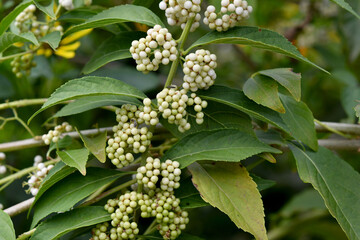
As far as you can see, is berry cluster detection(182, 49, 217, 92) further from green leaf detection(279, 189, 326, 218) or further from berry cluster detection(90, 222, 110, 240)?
green leaf detection(279, 189, 326, 218)

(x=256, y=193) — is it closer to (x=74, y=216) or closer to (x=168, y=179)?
(x=168, y=179)

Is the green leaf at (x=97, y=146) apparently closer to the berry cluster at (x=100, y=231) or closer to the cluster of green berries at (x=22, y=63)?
the berry cluster at (x=100, y=231)

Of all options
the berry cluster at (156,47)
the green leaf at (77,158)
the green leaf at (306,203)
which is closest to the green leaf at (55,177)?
the green leaf at (77,158)

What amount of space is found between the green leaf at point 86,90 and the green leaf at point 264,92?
0.71 ft

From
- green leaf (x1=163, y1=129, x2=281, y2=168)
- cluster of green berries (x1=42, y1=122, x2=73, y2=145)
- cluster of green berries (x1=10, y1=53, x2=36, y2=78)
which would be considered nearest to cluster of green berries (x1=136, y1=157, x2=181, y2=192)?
green leaf (x1=163, y1=129, x2=281, y2=168)

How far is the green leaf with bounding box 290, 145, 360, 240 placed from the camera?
2.68ft

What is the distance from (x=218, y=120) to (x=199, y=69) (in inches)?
6.2

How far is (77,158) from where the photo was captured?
2.54 feet

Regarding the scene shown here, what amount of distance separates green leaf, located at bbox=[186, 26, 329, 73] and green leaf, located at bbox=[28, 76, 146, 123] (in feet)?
0.58

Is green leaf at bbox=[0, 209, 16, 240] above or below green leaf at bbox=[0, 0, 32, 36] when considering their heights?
below

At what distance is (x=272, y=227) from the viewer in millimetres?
1879

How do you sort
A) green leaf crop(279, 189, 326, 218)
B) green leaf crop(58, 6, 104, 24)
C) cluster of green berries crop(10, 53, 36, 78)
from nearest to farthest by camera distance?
green leaf crop(58, 6, 104, 24), cluster of green berries crop(10, 53, 36, 78), green leaf crop(279, 189, 326, 218)

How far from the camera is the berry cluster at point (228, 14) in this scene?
30.4 inches

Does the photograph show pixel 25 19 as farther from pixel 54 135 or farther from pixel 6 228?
pixel 6 228
